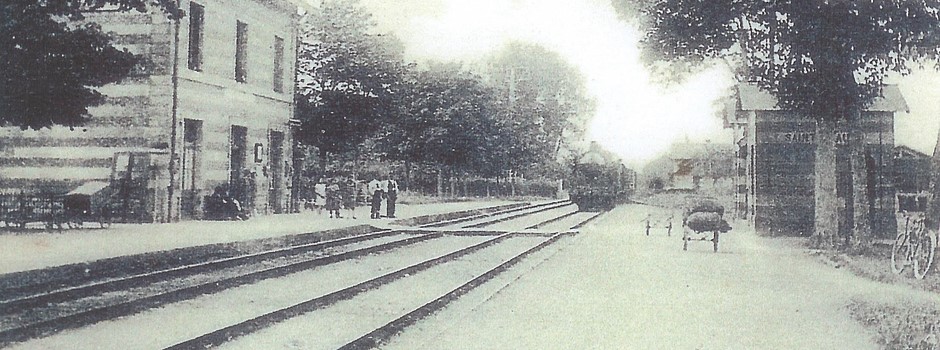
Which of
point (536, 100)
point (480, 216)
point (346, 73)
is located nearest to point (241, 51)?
point (346, 73)

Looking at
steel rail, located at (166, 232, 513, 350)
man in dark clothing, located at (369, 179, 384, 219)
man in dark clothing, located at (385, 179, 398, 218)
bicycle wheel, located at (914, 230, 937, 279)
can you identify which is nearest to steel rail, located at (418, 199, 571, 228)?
man in dark clothing, located at (385, 179, 398, 218)

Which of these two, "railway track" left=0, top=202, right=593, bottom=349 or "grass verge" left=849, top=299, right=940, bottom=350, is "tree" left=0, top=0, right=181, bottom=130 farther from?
"grass verge" left=849, top=299, right=940, bottom=350

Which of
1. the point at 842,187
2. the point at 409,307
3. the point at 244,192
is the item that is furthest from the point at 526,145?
the point at 842,187

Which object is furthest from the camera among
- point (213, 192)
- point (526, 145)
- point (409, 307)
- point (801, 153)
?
point (801, 153)

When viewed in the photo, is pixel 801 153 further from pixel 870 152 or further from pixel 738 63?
pixel 738 63

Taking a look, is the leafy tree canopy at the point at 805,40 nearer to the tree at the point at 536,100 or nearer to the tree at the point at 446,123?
the tree at the point at 536,100

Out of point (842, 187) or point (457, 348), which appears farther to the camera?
point (842, 187)

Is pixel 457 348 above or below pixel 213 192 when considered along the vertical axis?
below

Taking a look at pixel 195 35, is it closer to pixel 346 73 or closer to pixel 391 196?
pixel 346 73
